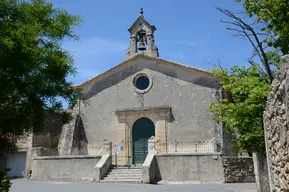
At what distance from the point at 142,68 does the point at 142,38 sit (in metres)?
2.52

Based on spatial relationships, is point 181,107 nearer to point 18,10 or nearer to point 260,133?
point 260,133

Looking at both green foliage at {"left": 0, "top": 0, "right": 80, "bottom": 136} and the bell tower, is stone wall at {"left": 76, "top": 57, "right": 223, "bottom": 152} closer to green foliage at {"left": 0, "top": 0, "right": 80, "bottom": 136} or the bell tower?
the bell tower

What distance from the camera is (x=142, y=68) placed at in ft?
84.0

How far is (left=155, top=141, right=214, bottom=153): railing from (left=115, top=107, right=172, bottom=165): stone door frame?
0.80 feet

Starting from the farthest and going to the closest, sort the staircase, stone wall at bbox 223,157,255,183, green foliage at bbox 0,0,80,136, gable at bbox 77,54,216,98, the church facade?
gable at bbox 77,54,216,98 → the church facade → the staircase → stone wall at bbox 223,157,255,183 → green foliage at bbox 0,0,80,136

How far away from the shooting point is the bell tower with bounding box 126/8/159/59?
2598 cm

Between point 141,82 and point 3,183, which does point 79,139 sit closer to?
point 141,82

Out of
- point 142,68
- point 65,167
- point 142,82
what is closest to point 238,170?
point 142,82

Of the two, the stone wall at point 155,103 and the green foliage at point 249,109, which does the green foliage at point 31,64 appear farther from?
the stone wall at point 155,103

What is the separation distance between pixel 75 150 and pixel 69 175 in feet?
13.5

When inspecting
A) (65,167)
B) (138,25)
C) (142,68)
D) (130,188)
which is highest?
(138,25)

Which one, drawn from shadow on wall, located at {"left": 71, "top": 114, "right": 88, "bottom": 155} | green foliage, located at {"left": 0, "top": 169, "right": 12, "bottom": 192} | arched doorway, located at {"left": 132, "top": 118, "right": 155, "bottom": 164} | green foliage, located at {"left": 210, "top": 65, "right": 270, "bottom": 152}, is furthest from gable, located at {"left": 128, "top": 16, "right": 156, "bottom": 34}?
green foliage, located at {"left": 0, "top": 169, "right": 12, "bottom": 192}

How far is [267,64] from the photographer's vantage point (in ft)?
33.5

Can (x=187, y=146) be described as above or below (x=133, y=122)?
below
